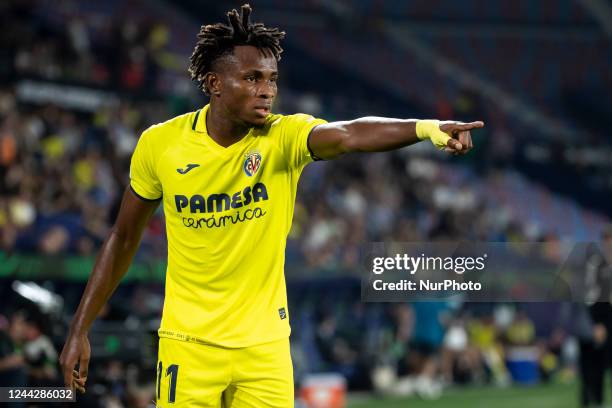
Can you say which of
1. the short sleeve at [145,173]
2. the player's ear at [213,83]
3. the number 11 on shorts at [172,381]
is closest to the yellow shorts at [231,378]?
the number 11 on shorts at [172,381]

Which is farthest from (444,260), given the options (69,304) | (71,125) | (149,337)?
(71,125)

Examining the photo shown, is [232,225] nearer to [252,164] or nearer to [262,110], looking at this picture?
[252,164]

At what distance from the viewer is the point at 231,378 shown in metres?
4.10

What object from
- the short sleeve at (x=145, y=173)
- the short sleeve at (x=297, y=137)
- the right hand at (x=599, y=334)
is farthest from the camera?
the right hand at (x=599, y=334)

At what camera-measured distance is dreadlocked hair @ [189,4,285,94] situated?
13.5 feet

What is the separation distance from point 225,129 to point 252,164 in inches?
7.8

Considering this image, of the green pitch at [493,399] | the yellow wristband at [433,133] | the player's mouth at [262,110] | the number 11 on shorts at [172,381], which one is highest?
the player's mouth at [262,110]

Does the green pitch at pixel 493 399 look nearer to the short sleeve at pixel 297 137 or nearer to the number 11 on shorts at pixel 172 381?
the number 11 on shorts at pixel 172 381

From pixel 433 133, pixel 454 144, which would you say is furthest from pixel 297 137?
pixel 454 144

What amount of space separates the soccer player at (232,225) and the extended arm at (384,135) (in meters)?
0.04

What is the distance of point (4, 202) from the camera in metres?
10.9

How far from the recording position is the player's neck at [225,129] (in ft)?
13.7

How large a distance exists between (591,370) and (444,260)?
22.0ft

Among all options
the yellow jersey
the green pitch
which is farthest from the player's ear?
the green pitch
